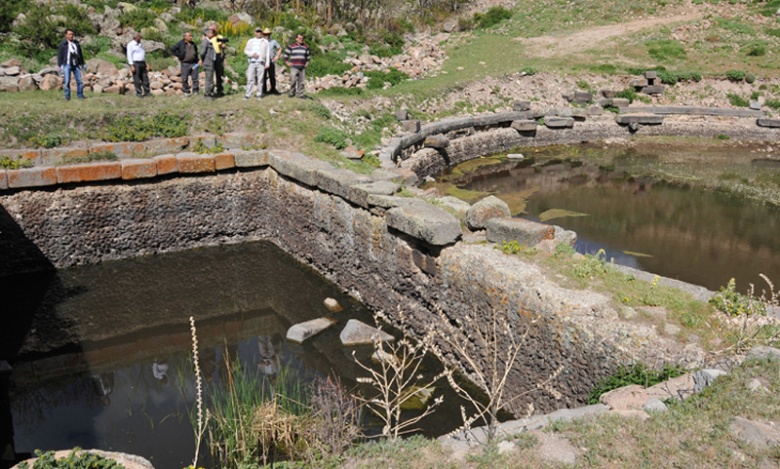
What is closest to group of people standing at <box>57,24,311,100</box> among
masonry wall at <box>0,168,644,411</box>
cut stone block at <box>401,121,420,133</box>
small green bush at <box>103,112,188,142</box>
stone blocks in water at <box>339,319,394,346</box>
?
small green bush at <box>103,112,188,142</box>

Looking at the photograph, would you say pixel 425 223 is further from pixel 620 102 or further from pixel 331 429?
pixel 620 102

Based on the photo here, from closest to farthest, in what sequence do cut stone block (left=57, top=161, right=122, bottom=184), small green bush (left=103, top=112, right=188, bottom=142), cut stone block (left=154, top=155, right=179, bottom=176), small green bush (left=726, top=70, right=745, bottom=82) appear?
cut stone block (left=57, top=161, right=122, bottom=184) < cut stone block (left=154, top=155, right=179, bottom=176) < small green bush (left=103, top=112, right=188, bottom=142) < small green bush (left=726, top=70, right=745, bottom=82)

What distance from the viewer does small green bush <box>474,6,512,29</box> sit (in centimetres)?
3053

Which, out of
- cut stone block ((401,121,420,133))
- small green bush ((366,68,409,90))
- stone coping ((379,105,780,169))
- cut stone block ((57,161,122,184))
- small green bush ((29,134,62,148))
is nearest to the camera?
cut stone block ((57,161,122,184))

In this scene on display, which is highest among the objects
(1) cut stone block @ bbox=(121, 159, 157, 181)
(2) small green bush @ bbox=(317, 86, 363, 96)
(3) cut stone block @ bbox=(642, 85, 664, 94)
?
(2) small green bush @ bbox=(317, 86, 363, 96)

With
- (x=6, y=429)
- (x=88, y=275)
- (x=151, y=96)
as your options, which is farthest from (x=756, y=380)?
(x=151, y=96)

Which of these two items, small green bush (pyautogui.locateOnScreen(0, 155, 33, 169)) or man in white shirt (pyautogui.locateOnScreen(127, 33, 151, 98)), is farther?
man in white shirt (pyautogui.locateOnScreen(127, 33, 151, 98))

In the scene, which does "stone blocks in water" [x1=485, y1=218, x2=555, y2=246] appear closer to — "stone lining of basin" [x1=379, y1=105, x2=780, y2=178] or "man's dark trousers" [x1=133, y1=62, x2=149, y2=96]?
"man's dark trousers" [x1=133, y1=62, x2=149, y2=96]

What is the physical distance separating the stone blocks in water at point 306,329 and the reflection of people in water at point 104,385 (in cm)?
236

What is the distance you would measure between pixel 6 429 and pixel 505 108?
17.9m

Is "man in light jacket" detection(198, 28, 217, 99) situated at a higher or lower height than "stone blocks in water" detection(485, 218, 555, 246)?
higher

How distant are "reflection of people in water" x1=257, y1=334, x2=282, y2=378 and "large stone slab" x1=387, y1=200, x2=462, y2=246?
2.34m

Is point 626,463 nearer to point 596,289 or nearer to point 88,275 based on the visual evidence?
point 596,289

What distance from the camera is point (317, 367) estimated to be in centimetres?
866
